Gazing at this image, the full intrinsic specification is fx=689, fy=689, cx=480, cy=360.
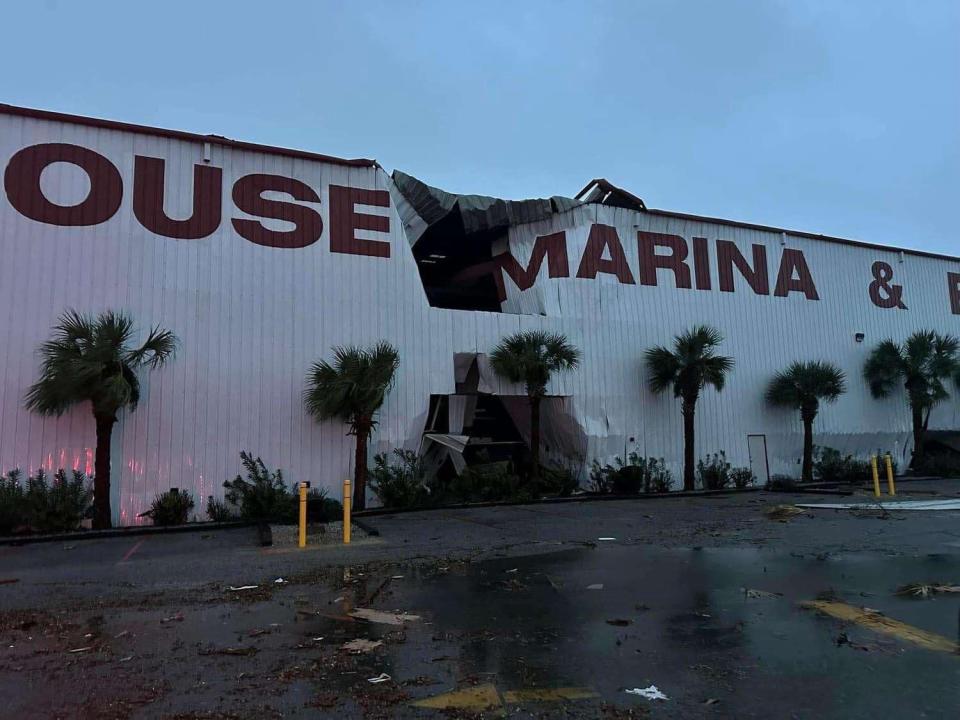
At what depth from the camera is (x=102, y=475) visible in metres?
15.3

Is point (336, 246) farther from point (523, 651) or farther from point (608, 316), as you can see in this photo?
point (523, 651)

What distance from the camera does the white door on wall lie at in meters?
25.4

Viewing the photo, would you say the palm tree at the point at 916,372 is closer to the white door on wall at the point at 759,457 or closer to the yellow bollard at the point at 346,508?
the white door on wall at the point at 759,457

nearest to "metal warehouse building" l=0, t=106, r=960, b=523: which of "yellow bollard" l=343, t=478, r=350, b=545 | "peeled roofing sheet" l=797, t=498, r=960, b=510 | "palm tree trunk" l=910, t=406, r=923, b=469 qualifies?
"palm tree trunk" l=910, t=406, r=923, b=469

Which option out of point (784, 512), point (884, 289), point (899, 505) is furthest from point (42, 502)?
point (884, 289)

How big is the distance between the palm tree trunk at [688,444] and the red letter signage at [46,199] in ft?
58.9

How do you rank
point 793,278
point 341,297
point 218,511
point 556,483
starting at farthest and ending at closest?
point 793,278
point 556,483
point 341,297
point 218,511

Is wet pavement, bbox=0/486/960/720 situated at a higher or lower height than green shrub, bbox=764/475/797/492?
higher

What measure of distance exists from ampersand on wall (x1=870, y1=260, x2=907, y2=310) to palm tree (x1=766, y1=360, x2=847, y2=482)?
599cm

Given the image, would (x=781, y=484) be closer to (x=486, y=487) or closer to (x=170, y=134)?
(x=486, y=487)

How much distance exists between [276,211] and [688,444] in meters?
15.0

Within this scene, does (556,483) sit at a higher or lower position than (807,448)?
lower

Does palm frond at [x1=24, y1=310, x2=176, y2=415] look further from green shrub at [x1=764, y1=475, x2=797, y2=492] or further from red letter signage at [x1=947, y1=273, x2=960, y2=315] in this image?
red letter signage at [x1=947, y1=273, x2=960, y2=315]

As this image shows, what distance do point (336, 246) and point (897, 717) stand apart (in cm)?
1733
